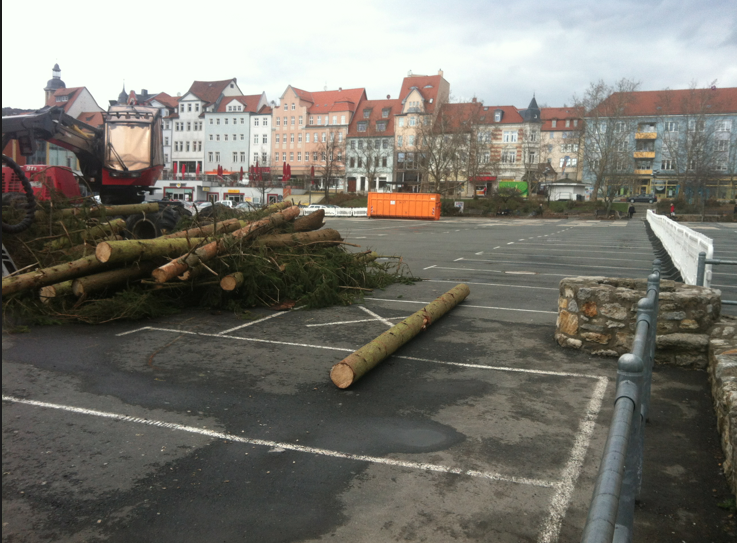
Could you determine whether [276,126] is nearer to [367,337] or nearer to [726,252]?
[726,252]

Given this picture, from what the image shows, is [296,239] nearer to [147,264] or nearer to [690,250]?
[147,264]

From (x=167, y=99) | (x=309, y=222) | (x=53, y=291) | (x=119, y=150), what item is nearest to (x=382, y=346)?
(x=53, y=291)

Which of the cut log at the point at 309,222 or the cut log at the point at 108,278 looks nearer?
the cut log at the point at 108,278

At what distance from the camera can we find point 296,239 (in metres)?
11.9

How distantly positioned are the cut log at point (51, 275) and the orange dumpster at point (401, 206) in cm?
4695

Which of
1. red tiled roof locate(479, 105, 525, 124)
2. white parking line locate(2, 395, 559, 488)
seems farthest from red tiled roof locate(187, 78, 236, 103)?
white parking line locate(2, 395, 559, 488)

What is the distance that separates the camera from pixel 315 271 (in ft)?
36.3

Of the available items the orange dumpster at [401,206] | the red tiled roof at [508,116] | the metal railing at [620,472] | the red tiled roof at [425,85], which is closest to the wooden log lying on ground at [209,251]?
the metal railing at [620,472]

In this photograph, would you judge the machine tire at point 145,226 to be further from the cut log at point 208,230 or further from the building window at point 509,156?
the building window at point 509,156

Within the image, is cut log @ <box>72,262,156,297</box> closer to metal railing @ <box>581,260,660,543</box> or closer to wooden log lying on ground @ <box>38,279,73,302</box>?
wooden log lying on ground @ <box>38,279,73,302</box>

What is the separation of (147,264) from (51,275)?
1.39 meters

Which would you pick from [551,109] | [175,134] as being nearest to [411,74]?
[551,109]

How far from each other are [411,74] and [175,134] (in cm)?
4185

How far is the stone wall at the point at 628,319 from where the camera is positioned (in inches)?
284
